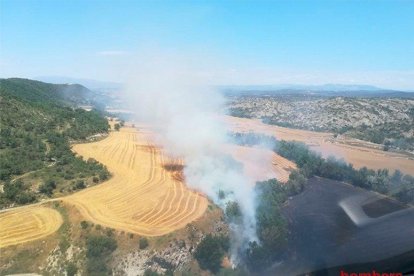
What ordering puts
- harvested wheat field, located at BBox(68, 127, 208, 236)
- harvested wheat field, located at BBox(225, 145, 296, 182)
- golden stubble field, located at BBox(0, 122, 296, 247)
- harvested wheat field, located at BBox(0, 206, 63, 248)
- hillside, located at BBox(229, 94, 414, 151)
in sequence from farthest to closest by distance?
hillside, located at BBox(229, 94, 414, 151)
harvested wheat field, located at BBox(225, 145, 296, 182)
harvested wheat field, located at BBox(68, 127, 208, 236)
golden stubble field, located at BBox(0, 122, 296, 247)
harvested wheat field, located at BBox(0, 206, 63, 248)

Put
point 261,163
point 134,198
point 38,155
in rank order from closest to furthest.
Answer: point 134,198
point 38,155
point 261,163

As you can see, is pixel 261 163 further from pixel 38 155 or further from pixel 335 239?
pixel 38 155

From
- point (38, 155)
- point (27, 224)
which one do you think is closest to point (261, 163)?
point (38, 155)

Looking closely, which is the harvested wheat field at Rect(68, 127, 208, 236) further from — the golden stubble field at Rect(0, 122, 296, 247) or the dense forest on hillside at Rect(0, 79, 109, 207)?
the dense forest on hillside at Rect(0, 79, 109, 207)

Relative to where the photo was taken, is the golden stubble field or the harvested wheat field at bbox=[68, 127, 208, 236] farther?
the harvested wheat field at bbox=[68, 127, 208, 236]

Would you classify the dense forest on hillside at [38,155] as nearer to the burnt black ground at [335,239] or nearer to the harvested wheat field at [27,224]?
the harvested wheat field at [27,224]

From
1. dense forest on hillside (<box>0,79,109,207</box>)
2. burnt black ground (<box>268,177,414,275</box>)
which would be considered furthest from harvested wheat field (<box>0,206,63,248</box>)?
burnt black ground (<box>268,177,414,275</box>)

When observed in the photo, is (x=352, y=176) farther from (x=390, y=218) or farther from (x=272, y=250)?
(x=272, y=250)

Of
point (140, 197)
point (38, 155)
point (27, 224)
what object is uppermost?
point (38, 155)
